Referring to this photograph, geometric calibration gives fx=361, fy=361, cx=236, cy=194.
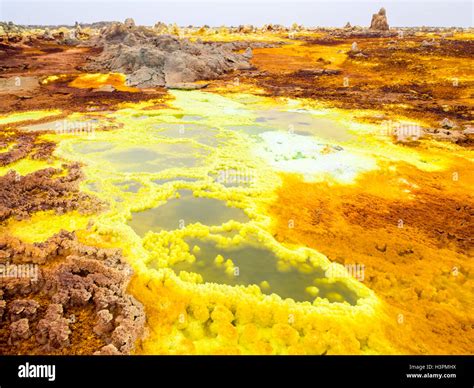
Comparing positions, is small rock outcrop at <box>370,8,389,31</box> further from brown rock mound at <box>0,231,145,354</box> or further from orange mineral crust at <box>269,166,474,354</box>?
brown rock mound at <box>0,231,145,354</box>

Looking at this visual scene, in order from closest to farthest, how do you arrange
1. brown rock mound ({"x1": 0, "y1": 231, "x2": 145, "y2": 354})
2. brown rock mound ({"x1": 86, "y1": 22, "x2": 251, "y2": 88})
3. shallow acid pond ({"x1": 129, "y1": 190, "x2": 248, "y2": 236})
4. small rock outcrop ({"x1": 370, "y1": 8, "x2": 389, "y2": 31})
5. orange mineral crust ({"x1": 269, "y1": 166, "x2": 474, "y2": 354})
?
brown rock mound ({"x1": 0, "y1": 231, "x2": 145, "y2": 354}) < orange mineral crust ({"x1": 269, "y1": 166, "x2": 474, "y2": 354}) < shallow acid pond ({"x1": 129, "y1": 190, "x2": 248, "y2": 236}) < brown rock mound ({"x1": 86, "y1": 22, "x2": 251, "y2": 88}) < small rock outcrop ({"x1": 370, "y1": 8, "x2": 389, "y2": 31})

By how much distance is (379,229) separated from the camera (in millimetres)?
10266

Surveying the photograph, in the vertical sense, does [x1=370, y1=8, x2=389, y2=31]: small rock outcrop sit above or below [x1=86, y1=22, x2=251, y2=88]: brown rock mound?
above

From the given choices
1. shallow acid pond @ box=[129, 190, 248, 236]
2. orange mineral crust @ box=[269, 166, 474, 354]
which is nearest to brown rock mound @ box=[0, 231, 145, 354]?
shallow acid pond @ box=[129, 190, 248, 236]

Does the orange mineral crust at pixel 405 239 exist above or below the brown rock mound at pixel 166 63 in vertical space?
below

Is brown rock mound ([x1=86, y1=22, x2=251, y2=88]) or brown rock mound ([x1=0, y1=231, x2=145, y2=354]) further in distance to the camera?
brown rock mound ([x1=86, y1=22, x2=251, y2=88])

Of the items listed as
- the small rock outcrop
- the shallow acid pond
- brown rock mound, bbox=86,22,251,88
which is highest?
the small rock outcrop

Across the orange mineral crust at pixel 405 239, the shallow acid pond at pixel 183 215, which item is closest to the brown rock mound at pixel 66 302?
the shallow acid pond at pixel 183 215

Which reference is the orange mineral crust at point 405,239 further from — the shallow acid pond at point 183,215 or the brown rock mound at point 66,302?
the brown rock mound at point 66,302

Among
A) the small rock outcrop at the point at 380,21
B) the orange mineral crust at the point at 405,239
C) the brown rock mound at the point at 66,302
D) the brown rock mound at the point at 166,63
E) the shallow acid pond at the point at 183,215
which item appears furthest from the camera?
the small rock outcrop at the point at 380,21

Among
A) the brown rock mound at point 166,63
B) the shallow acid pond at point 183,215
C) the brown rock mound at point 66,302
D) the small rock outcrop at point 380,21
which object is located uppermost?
the small rock outcrop at point 380,21

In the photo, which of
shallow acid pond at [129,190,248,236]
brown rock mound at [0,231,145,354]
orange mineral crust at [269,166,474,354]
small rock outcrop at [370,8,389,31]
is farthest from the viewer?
small rock outcrop at [370,8,389,31]

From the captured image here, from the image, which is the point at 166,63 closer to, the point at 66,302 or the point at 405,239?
the point at 405,239

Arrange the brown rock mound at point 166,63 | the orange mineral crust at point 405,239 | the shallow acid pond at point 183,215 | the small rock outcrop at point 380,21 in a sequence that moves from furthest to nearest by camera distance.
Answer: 1. the small rock outcrop at point 380,21
2. the brown rock mound at point 166,63
3. the shallow acid pond at point 183,215
4. the orange mineral crust at point 405,239
